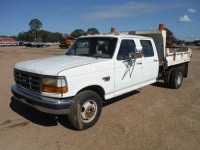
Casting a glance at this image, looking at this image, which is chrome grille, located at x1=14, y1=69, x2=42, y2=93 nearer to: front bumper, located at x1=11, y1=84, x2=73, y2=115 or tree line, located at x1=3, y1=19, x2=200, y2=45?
front bumper, located at x1=11, y1=84, x2=73, y2=115

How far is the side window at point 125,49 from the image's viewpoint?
17.3ft

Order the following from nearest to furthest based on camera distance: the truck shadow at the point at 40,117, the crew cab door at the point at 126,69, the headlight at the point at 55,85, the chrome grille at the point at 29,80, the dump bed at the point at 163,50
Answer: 1. the headlight at the point at 55,85
2. the chrome grille at the point at 29,80
3. the truck shadow at the point at 40,117
4. the crew cab door at the point at 126,69
5. the dump bed at the point at 163,50

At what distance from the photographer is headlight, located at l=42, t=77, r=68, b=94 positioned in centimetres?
395

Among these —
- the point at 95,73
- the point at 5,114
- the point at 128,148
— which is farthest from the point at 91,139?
the point at 5,114

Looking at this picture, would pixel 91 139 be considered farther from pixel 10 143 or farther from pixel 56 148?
pixel 10 143

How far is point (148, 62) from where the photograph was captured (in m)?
6.31

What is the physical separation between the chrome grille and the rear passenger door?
10.2 feet

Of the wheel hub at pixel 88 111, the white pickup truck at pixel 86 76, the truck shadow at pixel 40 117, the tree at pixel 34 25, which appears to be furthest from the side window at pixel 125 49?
the tree at pixel 34 25

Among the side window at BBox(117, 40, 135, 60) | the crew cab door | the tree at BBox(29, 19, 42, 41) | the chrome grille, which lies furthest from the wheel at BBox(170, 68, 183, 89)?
the tree at BBox(29, 19, 42, 41)

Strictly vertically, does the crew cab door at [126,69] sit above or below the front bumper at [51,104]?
above

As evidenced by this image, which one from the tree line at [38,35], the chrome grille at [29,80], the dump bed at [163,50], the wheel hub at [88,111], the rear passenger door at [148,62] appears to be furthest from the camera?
the tree line at [38,35]

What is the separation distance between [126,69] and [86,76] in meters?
1.41

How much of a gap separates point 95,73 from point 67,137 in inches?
54.9

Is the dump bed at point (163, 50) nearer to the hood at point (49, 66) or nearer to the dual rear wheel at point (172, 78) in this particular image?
the dual rear wheel at point (172, 78)
